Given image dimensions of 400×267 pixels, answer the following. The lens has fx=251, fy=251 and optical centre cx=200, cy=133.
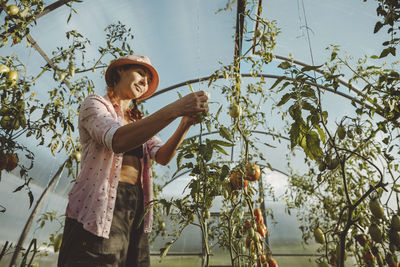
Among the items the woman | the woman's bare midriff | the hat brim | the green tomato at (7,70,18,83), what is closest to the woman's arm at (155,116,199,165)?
the woman

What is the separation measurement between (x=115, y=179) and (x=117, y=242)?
0.22 metres

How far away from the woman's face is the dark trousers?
436 mm

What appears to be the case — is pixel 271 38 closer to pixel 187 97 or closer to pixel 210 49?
pixel 187 97

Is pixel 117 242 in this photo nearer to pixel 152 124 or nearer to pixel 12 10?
pixel 152 124

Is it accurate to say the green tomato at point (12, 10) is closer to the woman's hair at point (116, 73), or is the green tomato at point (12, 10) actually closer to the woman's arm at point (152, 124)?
the woman's hair at point (116, 73)

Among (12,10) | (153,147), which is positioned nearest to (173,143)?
(153,147)

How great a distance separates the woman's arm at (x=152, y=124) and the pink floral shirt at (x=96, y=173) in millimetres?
38

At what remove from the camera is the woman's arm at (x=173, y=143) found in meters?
1.02

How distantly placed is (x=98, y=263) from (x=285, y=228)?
15.0 ft

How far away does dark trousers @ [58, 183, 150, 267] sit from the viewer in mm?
806

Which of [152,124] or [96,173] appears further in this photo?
[96,173]

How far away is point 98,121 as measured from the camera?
90 centimetres

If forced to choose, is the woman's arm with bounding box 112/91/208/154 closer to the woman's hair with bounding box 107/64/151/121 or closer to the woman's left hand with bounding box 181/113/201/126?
the woman's left hand with bounding box 181/113/201/126

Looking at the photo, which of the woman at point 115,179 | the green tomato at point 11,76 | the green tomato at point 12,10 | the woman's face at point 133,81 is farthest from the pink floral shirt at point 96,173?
the green tomato at point 12,10
